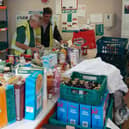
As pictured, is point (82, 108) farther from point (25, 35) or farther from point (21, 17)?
point (21, 17)

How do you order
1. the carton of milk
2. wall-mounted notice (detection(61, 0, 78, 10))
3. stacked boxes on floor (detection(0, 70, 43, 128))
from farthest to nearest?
wall-mounted notice (detection(61, 0, 78, 10)), the carton of milk, stacked boxes on floor (detection(0, 70, 43, 128))

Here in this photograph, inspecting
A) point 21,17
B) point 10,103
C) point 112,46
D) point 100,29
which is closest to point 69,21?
point 100,29

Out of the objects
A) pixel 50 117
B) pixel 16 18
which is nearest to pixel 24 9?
pixel 16 18

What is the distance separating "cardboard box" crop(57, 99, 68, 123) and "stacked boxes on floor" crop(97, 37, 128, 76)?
1.72 meters

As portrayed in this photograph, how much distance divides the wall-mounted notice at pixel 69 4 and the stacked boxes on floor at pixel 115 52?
1.56 metres

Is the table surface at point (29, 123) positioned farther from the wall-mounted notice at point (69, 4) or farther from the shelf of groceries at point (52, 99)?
the wall-mounted notice at point (69, 4)

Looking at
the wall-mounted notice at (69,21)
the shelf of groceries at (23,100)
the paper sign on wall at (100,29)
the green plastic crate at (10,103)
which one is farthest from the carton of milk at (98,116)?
the wall-mounted notice at (69,21)

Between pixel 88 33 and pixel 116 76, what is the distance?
7.67 ft

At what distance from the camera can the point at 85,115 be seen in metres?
1.69

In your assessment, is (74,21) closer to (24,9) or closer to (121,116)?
(24,9)

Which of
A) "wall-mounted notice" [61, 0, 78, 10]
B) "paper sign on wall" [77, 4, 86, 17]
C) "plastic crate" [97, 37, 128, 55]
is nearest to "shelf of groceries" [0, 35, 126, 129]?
"plastic crate" [97, 37, 128, 55]

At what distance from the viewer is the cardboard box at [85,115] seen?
65.8 inches

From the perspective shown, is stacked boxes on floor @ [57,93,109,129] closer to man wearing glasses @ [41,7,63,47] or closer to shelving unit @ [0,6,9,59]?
man wearing glasses @ [41,7,63,47]

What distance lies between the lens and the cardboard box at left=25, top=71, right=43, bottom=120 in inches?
59.1
